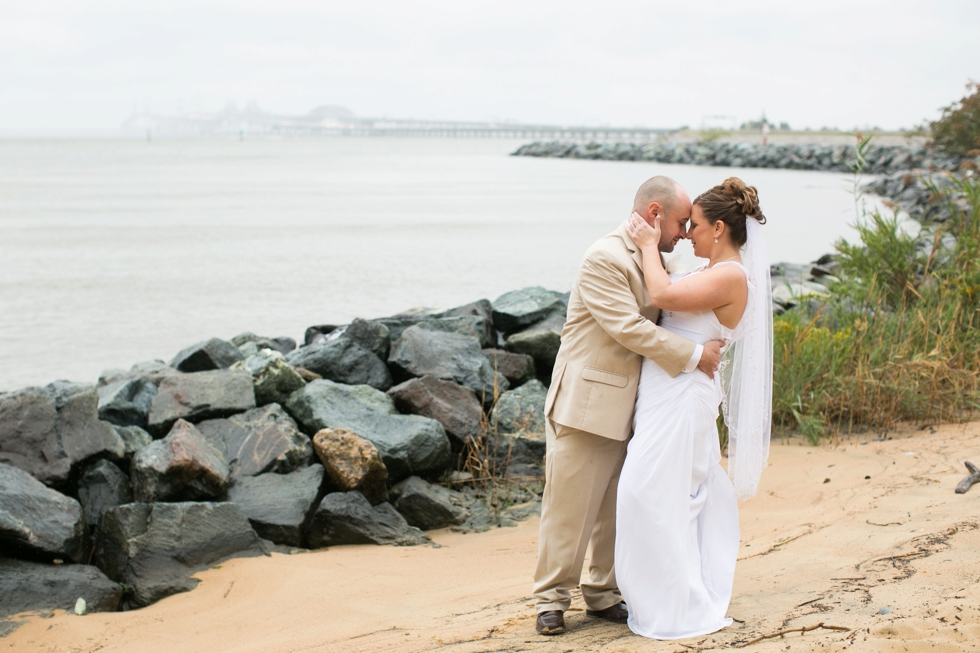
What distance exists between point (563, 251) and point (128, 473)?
622 inches

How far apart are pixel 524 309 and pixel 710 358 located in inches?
234

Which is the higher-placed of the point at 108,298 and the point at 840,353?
the point at 840,353

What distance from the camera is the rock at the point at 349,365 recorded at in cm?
817

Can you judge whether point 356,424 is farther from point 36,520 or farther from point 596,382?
point 596,382

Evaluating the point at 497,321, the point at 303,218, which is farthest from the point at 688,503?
the point at 303,218

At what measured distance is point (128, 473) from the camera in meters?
6.25

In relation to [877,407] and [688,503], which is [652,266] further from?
A: [877,407]

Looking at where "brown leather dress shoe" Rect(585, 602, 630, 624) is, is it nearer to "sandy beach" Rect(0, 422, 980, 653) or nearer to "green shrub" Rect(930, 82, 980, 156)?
"sandy beach" Rect(0, 422, 980, 653)

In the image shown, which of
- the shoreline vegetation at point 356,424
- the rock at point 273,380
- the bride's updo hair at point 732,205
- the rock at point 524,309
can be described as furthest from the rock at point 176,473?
the rock at point 524,309

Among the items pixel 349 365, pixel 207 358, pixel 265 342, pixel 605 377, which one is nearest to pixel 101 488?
pixel 349 365

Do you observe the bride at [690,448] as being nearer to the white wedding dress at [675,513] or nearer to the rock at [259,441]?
the white wedding dress at [675,513]

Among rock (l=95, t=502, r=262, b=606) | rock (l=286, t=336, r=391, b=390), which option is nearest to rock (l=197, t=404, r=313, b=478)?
rock (l=95, t=502, r=262, b=606)

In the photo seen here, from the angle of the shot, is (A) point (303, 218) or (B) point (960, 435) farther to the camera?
(A) point (303, 218)

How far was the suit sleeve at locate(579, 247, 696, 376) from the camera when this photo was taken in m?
3.84
